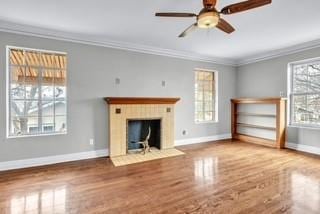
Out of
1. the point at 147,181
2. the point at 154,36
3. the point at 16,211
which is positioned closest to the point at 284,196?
the point at 147,181

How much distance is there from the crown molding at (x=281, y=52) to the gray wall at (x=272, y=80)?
8cm

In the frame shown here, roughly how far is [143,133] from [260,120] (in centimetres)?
351

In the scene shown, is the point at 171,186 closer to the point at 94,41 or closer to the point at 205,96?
the point at 94,41

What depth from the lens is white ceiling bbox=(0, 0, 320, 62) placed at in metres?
2.73

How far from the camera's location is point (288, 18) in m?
3.13

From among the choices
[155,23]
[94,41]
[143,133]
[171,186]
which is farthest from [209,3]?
[143,133]

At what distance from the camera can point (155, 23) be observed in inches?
133

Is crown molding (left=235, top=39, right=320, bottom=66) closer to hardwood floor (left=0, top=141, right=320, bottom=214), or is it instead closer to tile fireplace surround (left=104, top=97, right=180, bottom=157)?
hardwood floor (left=0, top=141, right=320, bottom=214)

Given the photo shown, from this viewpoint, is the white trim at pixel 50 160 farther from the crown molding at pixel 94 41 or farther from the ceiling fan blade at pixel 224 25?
the ceiling fan blade at pixel 224 25

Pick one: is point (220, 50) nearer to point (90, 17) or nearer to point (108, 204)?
point (90, 17)

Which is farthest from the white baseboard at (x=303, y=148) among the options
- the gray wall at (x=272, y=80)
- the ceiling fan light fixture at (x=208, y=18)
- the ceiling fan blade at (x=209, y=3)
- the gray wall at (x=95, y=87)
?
the ceiling fan blade at (x=209, y=3)

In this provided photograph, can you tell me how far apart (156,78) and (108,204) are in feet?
11.0

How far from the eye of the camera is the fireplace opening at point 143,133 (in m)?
4.70

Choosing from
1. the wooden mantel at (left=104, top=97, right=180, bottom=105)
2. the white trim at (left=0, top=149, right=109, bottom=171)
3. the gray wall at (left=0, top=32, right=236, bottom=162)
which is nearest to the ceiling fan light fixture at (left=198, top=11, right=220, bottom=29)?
the wooden mantel at (left=104, top=97, right=180, bottom=105)
